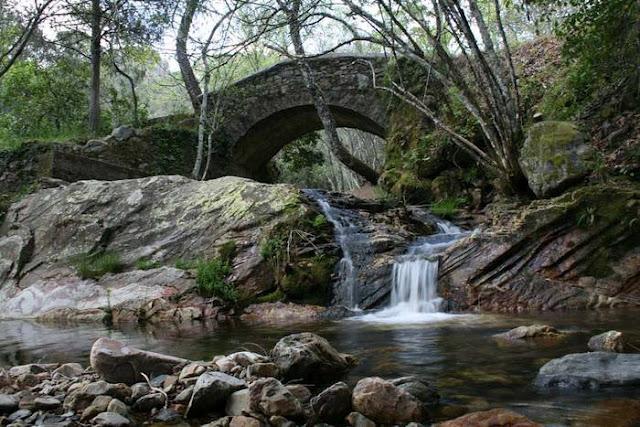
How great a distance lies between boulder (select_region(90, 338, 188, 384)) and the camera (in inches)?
142

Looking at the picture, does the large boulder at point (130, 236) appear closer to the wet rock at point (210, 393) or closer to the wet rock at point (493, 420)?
the wet rock at point (210, 393)

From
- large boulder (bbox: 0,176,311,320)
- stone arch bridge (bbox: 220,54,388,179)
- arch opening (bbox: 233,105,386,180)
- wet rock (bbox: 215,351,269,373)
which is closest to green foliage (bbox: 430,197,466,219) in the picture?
large boulder (bbox: 0,176,311,320)

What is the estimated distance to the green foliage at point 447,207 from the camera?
35.6 feet

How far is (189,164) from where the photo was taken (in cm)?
1609

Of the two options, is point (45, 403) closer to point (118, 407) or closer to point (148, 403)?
point (118, 407)

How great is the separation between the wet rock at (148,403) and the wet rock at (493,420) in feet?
5.42

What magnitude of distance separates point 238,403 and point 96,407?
2.64 ft

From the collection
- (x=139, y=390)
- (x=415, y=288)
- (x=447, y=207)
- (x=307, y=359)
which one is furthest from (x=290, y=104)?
(x=139, y=390)

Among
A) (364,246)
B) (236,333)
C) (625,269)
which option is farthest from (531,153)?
(236,333)

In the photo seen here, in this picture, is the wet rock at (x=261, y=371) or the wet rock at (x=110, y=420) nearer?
the wet rock at (x=110, y=420)

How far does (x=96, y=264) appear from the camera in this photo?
32.3 ft

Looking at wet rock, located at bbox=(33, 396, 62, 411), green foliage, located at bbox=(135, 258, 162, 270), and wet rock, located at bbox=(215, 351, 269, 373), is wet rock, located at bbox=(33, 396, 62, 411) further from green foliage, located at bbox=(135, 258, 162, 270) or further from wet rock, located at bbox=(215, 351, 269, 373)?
green foliage, located at bbox=(135, 258, 162, 270)

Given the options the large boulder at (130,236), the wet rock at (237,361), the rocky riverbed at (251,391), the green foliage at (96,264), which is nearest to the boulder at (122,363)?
the rocky riverbed at (251,391)

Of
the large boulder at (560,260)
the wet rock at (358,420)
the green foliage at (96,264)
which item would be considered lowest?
the wet rock at (358,420)
